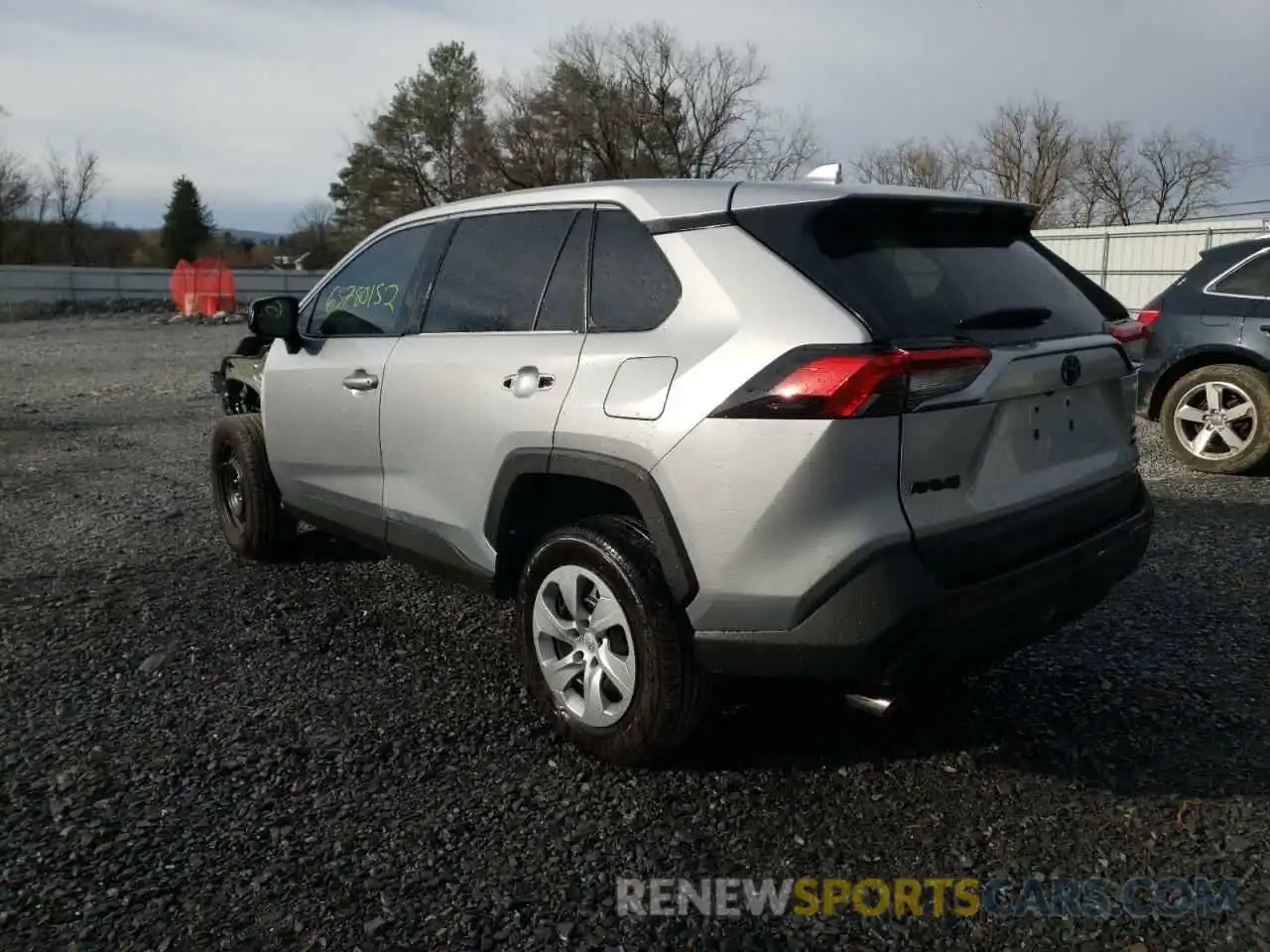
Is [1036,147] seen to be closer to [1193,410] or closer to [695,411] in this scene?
[1193,410]

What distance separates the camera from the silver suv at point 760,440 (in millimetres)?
2613

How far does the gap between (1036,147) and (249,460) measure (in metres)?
50.9

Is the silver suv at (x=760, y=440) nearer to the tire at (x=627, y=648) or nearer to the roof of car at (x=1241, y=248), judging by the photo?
the tire at (x=627, y=648)

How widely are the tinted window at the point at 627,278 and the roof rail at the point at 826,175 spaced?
681 millimetres

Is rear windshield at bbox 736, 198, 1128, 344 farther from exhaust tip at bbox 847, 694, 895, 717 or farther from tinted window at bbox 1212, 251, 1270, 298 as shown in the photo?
tinted window at bbox 1212, 251, 1270, 298

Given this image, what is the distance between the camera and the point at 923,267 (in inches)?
114

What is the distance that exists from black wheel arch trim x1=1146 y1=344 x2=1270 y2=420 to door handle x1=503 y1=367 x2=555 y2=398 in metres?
5.83

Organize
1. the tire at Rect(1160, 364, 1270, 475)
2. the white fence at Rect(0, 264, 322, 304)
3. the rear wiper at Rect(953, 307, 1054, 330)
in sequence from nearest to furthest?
the rear wiper at Rect(953, 307, 1054, 330), the tire at Rect(1160, 364, 1270, 475), the white fence at Rect(0, 264, 322, 304)

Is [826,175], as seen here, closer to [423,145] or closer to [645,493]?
A: [645,493]

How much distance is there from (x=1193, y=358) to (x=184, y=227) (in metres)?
68.2

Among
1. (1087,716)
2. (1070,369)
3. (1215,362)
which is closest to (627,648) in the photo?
(1070,369)

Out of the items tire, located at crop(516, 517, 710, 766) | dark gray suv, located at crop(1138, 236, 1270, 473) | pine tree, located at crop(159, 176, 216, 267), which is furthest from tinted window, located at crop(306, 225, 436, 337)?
pine tree, located at crop(159, 176, 216, 267)

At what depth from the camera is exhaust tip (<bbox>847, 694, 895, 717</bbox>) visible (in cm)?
278

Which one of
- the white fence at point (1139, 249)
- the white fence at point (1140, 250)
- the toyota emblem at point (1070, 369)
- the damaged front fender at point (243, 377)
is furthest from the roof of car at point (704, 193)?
the white fence at point (1140, 250)
